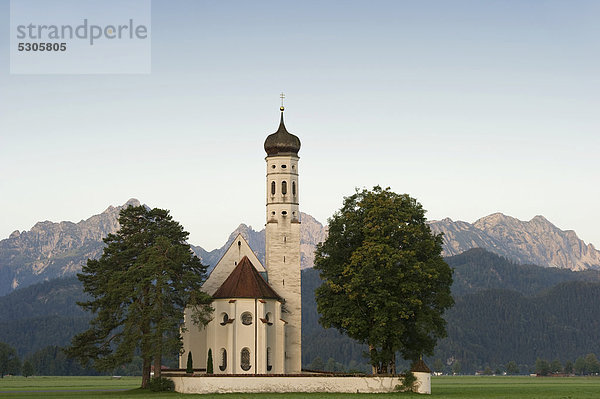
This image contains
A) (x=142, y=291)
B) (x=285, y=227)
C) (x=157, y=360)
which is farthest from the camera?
(x=285, y=227)

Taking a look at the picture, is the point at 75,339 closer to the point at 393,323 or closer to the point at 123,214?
the point at 123,214

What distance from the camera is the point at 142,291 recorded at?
75.6m

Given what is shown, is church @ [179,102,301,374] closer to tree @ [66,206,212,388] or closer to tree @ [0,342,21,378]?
tree @ [66,206,212,388]

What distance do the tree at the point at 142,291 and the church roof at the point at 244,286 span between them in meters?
4.44

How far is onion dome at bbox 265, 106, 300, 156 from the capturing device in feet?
307

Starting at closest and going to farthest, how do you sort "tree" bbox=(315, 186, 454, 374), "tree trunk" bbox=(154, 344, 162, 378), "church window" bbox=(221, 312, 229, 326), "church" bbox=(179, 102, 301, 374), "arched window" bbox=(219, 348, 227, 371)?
1. "tree" bbox=(315, 186, 454, 374)
2. "tree trunk" bbox=(154, 344, 162, 378)
3. "church" bbox=(179, 102, 301, 374)
4. "arched window" bbox=(219, 348, 227, 371)
5. "church window" bbox=(221, 312, 229, 326)

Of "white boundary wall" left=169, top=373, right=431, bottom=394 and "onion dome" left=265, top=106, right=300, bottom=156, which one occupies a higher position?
"onion dome" left=265, top=106, right=300, bottom=156

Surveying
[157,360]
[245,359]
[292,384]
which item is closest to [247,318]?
[245,359]

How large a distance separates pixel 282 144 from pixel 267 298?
59.5ft

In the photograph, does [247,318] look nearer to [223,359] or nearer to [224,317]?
[224,317]

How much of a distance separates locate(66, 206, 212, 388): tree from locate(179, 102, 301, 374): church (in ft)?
14.4

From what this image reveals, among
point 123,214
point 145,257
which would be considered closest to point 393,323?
point 145,257

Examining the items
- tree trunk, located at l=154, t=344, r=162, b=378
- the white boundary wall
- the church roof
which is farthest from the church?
the white boundary wall

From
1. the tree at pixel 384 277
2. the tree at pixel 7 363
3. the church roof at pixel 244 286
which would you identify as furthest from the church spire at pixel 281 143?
→ the tree at pixel 7 363
